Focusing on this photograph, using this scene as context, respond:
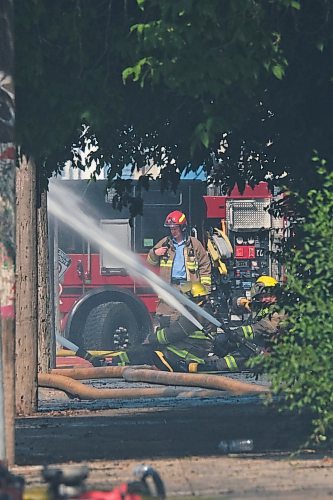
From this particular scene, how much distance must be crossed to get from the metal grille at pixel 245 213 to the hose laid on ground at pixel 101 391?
6788mm

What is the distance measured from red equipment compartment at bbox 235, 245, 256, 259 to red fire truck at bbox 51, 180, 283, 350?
24mm

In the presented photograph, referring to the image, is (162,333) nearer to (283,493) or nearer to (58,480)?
(283,493)

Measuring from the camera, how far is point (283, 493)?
32.7 feet

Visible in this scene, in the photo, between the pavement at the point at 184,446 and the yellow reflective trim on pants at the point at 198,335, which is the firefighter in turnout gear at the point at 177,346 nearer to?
the yellow reflective trim on pants at the point at 198,335

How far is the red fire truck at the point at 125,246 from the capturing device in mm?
26266

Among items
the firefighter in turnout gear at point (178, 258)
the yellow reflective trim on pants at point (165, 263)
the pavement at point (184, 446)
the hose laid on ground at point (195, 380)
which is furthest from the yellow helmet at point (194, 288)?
the pavement at point (184, 446)

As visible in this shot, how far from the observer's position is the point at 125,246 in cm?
2652

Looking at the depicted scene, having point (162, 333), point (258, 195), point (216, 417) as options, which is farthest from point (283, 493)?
point (258, 195)

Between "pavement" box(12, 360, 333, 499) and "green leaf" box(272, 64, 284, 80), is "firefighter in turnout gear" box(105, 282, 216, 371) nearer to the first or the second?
"pavement" box(12, 360, 333, 499)

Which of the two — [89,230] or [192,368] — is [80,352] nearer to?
[89,230]

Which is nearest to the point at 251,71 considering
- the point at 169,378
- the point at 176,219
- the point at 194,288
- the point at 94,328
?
the point at 169,378

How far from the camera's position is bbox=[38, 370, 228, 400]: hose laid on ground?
19422 millimetres

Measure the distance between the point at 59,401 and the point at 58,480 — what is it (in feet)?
42.0

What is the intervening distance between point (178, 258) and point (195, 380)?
20.0 feet
